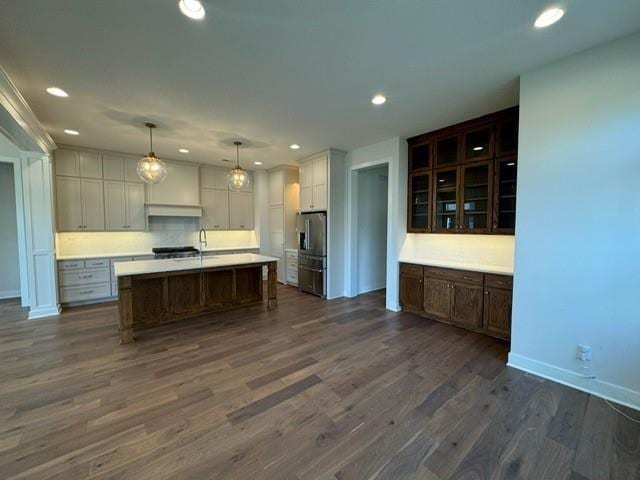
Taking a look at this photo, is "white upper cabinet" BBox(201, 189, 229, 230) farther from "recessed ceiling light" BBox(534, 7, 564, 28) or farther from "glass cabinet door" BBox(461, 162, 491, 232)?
"recessed ceiling light" BBox(534, 7, 564, 28)

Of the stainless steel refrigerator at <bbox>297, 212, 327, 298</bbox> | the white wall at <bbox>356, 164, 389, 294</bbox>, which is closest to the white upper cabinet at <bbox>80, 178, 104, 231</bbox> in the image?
the stainless steel refrigerator at <bbox>297, 212, 327, 298</bbox>

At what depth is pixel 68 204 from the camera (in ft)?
15.9

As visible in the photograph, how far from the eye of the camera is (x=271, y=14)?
1.81m

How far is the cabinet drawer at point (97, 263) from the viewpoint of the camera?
15.9 ft

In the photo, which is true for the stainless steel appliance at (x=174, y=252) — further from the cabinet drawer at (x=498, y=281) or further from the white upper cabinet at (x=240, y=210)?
the cabinet drawer at (x=498, y=281)

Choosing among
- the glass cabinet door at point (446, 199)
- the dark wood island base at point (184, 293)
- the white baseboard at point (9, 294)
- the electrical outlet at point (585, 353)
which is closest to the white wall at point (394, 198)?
the glass cabinet door at point (446, 199)

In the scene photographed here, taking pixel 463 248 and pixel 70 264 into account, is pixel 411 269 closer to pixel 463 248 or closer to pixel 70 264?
pixel 463 248

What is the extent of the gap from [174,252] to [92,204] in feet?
5.45

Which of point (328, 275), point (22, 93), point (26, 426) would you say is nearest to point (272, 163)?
point (328, 275)

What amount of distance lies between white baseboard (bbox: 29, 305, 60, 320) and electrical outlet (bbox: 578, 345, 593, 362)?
6.85 meters

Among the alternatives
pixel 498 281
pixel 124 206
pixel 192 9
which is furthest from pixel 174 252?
pixel 498 281

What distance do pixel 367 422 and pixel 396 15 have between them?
2.92 meters

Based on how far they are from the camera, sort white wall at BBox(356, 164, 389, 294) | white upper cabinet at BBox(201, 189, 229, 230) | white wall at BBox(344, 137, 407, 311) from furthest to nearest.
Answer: white upper cabinet at BBox(201, 189, 229, 230), white wall at BBox(356, 164, 389, 294), white wall at BBox(344, 137, 407, 311)

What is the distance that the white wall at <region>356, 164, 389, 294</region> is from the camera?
5.50 metres
